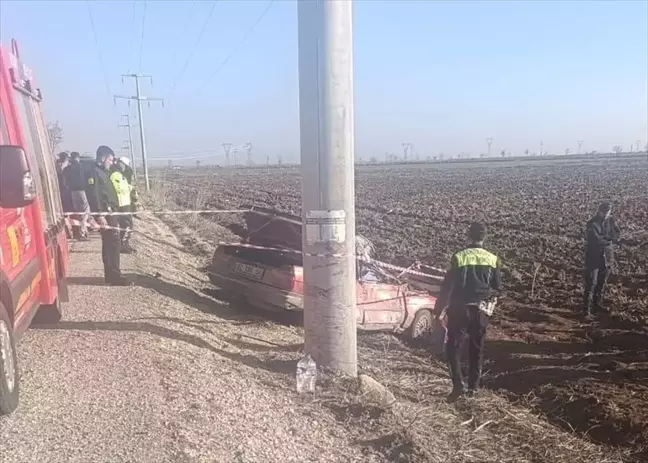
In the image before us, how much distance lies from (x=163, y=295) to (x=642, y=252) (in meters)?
11.2

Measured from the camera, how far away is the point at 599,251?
10.6 metres

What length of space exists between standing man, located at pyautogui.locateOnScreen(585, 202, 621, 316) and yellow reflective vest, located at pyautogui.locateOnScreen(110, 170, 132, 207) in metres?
7.18

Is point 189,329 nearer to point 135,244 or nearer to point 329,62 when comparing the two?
point 329,62

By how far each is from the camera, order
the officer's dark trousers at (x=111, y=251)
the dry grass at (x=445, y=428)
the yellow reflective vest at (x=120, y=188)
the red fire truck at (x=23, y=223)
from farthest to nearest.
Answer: the yellow reflective vest at (x=120, y=188) < the officer's dark trousers at (x=111, y=251) < the dry grass at (x=445, y=428) < the red fire truck at (x=23, y=223)

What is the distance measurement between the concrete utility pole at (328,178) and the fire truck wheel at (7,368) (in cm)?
232

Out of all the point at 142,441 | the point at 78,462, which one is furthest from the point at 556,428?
the point at 78,462

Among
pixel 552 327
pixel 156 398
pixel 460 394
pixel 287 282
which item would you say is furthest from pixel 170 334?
pixel 552 327

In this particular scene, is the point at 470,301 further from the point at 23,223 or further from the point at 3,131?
the point at 3,131

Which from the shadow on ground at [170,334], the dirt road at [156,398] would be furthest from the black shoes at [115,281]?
the shadow on ground at [170,334]

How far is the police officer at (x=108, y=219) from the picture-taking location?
8.88 m

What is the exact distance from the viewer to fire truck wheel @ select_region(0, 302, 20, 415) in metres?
4.05

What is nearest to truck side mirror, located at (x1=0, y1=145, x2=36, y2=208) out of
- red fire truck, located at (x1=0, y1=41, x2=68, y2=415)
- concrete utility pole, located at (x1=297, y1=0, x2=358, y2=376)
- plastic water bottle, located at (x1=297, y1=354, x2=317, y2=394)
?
red fire truck, located at (x1=0, y1=41, x2=68, y2=415)

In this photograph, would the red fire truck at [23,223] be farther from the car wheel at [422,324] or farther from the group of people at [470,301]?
the car wheel at [422,324]

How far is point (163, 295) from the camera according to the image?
892 centimetres
